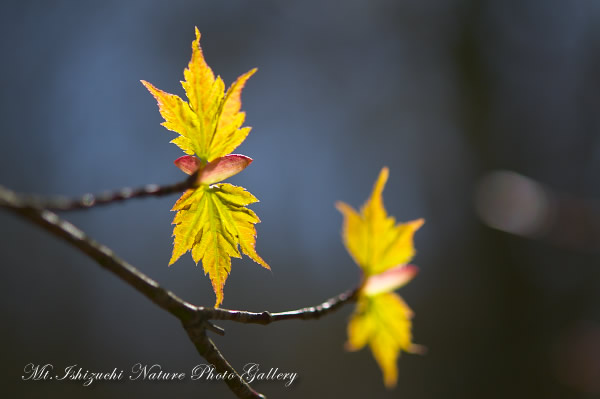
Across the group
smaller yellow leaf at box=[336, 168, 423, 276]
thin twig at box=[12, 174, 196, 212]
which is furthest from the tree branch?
smaller yellow leaf at box=[336, 168, 423, 276]

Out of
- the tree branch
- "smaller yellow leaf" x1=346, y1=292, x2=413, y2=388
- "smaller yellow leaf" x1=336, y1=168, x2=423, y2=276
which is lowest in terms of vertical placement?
"smaller yellow leaf" x1=346, y1=292, x2=413, y2=388

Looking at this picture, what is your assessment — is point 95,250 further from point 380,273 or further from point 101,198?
point 380,273

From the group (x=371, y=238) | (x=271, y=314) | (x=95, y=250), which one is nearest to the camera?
(x=95, y=250)

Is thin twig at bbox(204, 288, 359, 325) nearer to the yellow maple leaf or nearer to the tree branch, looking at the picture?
the tree branch

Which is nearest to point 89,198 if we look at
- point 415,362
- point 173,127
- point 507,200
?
point 173,127

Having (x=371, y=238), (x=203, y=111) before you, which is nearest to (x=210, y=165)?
(x=203, y=111)

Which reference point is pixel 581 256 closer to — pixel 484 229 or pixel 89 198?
pixel 484 229

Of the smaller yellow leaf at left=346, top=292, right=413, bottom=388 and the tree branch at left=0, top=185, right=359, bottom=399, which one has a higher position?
the tree branch at left=0, top=185, right=359, bottom=399

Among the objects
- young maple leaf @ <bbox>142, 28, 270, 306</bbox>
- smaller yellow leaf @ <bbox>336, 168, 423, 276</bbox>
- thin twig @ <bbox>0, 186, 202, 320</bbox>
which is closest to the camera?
thin twig @ <bbox>0, 186, 202, 320</bbox>

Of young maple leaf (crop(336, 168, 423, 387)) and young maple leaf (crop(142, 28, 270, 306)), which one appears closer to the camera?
young maple leaf (crop(142, 28, 270, 306))
